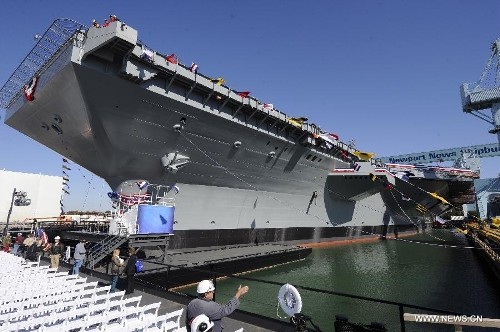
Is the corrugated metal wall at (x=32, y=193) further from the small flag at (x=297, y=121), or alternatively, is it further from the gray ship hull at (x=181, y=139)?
the small flag at (x=297, y=121)

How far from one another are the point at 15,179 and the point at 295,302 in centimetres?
4472

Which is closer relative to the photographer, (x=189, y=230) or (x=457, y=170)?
(x=189, y=230)

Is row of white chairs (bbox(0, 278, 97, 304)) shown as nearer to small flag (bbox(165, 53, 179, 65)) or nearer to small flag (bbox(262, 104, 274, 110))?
small flag (bbox(165, 53, 179, 65))

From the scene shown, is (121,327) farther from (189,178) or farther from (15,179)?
(15,179)

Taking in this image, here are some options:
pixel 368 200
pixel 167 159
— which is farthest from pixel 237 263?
pixel 368 200

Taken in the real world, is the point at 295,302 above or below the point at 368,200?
below

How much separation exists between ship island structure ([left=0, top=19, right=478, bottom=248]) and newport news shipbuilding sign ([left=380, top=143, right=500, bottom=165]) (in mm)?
44580

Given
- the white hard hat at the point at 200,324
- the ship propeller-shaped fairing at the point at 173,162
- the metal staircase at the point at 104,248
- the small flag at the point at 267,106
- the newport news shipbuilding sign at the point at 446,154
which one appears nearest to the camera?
the white hard hat at the point at 200,324

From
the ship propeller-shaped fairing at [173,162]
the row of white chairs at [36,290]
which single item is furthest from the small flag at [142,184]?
the row of white chairs at [36,290]

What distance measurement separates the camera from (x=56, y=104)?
1449 centimetres

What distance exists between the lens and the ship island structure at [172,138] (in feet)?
42.2

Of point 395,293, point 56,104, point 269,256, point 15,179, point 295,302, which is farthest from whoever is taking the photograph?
point 15,179

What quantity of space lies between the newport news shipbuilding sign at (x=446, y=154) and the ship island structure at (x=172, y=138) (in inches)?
1755

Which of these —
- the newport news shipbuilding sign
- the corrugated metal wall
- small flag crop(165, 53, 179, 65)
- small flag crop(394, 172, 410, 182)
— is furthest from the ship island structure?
the newport news shipbuilding sign
